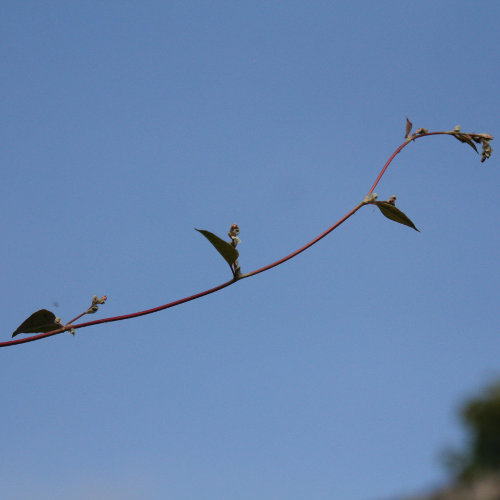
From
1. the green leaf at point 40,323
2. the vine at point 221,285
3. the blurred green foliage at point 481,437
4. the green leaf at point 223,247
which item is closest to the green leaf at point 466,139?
the vine at point 221,285

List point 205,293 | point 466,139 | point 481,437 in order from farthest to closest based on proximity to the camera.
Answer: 1. point 481,437
2. point 466,139
3. point 205,293

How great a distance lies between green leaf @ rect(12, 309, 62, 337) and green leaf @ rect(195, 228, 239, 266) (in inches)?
16.3

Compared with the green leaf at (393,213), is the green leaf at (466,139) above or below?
above

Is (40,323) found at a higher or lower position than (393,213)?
higher

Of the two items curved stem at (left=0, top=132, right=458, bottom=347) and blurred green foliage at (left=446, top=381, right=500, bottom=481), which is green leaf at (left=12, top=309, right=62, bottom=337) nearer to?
curved stem at (left=0, top=132, right=458, bottom=347)

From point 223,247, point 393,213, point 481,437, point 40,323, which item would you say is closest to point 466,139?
point 393,213

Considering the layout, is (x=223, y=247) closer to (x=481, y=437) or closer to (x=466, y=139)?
(x=466, y=139)

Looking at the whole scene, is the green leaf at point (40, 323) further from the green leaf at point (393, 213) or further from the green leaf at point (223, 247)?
the green leaf at point (393, 213)

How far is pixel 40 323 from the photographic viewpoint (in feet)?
5.15

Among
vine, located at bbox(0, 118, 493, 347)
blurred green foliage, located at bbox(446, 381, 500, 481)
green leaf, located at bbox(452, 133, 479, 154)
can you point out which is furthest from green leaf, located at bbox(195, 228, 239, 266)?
blurred green foliage, located at bbox(446, 381, 500, 481)

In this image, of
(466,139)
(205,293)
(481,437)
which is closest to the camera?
(205,293)

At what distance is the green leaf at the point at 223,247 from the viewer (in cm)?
153

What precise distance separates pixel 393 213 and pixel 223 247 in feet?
1.67

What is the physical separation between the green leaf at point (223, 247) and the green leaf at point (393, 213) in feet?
1.45
